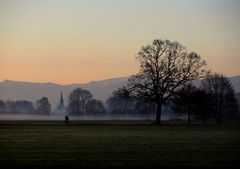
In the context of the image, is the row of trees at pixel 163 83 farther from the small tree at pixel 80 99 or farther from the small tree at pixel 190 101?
the small tree at pixel 80 99

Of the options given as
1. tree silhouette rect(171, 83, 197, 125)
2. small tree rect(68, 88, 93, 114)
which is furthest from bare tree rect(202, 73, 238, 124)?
small tree rect(68, 88, 93, 114)

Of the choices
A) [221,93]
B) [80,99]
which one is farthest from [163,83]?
[80,99]

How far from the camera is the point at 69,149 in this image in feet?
79.7

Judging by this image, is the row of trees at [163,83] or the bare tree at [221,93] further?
the bare tree at [221,93]

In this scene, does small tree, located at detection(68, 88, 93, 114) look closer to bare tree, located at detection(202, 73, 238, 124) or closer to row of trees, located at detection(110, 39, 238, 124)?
bare tree, located at detection(202, 73, 238, 124)

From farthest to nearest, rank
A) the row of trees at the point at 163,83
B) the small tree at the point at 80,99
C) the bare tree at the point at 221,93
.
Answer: the small tree at the point at 80,99 < the bare tree at the point at 221,93 < the row of trees at the point at 163,83

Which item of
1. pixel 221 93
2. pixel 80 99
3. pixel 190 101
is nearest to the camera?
pixel 190 101

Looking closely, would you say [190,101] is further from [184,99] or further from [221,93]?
[221,93]

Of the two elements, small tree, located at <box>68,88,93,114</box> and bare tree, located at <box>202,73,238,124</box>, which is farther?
small tree, located at <box>68,88,93,114</box>

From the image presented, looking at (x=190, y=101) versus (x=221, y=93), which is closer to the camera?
(x=190, y=101)

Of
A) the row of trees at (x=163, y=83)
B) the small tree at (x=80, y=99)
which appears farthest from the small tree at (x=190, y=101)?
the small tree at (x=80, y=99)

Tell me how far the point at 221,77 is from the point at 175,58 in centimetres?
4094

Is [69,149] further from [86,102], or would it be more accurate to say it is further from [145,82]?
[86,102]

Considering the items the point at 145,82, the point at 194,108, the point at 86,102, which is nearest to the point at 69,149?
the point at 145,82
